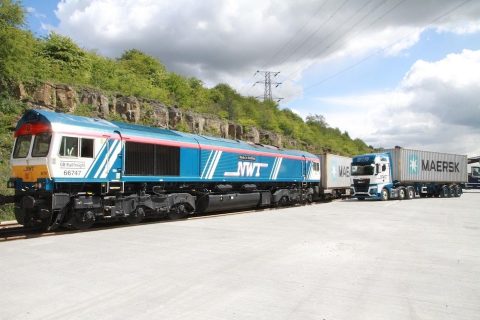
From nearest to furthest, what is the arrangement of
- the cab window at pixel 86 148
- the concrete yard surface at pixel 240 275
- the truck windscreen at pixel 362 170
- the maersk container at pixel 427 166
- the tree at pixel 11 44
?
the concrete yard surface at pixel 240 275 < the cab window at pixel 86 148 < the tree at pixel 11 44 < the truck windscreen at pixel 362 170 < the maersk container at pixel 427 166

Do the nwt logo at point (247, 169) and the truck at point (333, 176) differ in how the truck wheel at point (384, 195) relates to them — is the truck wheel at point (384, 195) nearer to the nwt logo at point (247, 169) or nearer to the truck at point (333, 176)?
the truck at point (333, 176)

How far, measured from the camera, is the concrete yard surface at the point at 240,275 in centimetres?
551

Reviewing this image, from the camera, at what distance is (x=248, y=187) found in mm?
20391

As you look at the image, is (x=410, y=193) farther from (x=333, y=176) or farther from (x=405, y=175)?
(x=333, y=176)

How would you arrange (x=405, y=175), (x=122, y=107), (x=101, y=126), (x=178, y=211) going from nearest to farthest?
1. (x=101, y=126)
2. (x=178, y=211)
3. (x=122, y=107)
4. (x=405, y=175)

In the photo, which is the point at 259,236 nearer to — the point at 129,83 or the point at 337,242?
the point at 337,242

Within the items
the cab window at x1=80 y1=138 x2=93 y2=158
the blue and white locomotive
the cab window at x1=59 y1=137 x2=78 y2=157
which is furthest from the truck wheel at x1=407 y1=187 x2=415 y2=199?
the cab window at x1=59 y1=137 x2=78 y2=157

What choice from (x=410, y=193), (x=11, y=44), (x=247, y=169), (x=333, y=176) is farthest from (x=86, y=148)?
(x=410, y=193)

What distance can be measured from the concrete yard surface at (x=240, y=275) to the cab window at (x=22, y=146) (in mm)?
2959

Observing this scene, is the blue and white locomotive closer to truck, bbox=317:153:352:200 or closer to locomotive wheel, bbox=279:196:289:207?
locomotive wheel, bbox=279:196:289:207

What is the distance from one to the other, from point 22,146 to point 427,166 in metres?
33.1

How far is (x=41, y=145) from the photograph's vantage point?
11.8 meters

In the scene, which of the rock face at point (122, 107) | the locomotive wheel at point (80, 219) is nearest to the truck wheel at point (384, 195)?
the rock face at point (122, 107)

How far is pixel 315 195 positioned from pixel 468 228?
47.1 feet
